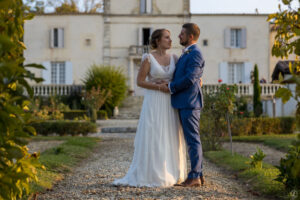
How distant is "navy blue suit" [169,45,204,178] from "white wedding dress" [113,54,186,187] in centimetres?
15

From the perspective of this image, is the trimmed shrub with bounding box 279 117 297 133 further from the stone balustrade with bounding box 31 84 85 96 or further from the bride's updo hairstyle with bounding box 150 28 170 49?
the stone balustrade with bounding box 31 84 85 96

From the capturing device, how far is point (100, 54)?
24.1 meters

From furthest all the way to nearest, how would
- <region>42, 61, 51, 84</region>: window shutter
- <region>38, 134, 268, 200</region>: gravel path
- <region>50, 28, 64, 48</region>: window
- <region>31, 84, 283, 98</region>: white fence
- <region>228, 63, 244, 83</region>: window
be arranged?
1. <region>228, 63, 244, 83</region>: window
2. <region>50, 28, 64, 48</region>: window
3. <region>42, 61, 51, 84</region>: window shutter
4. <region>31, 84, 283, 98</region>: white fence
5. <region>38, 134, 268, 200</region>: gravel path

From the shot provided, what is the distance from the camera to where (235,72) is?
79.5 ft

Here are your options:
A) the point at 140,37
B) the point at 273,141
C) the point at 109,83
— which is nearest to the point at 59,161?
the point at 273,141

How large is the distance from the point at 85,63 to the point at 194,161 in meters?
20.6

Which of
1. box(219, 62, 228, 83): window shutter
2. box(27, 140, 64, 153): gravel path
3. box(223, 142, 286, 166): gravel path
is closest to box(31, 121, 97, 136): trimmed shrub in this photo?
box(27, 140, 64, 153): gravel path

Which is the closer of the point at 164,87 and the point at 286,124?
the point at 164,87

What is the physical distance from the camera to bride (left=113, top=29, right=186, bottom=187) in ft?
13.5

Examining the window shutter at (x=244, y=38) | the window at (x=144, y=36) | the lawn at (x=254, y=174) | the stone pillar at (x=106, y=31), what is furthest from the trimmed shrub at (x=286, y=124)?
the stone pillar at (x=106, y=31)

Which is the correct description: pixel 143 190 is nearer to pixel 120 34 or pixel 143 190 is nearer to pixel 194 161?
pixel 194 161

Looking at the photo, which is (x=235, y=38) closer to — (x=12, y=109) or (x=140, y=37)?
(x=140, y=37)

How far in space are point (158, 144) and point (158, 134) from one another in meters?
0.10

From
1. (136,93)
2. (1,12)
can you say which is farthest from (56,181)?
(136,93)
